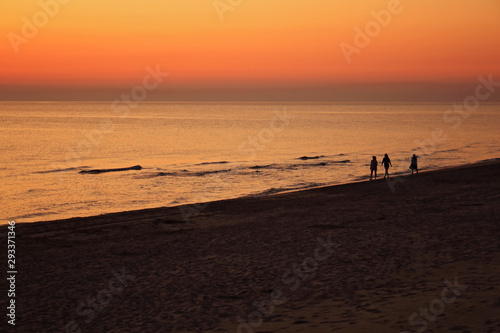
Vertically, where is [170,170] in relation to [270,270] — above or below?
above

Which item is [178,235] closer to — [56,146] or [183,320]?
[183,320]

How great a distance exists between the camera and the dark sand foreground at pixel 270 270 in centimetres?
966

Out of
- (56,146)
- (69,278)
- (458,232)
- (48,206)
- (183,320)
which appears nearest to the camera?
(183,320)

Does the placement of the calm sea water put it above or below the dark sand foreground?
above

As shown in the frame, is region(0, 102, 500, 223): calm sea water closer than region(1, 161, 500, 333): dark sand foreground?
No

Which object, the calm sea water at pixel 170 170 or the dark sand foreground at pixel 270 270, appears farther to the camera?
the calm sea water at pixel 170 170

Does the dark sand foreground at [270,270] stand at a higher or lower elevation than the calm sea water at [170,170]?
lower

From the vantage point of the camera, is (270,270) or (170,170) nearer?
(270,270)

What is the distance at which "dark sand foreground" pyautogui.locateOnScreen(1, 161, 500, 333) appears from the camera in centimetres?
966

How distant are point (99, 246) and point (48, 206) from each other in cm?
1536

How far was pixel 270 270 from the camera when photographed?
529 inches

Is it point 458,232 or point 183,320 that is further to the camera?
point 458,232

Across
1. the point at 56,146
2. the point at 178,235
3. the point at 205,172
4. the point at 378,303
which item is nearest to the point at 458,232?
the point at 378,303

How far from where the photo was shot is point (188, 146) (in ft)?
271
